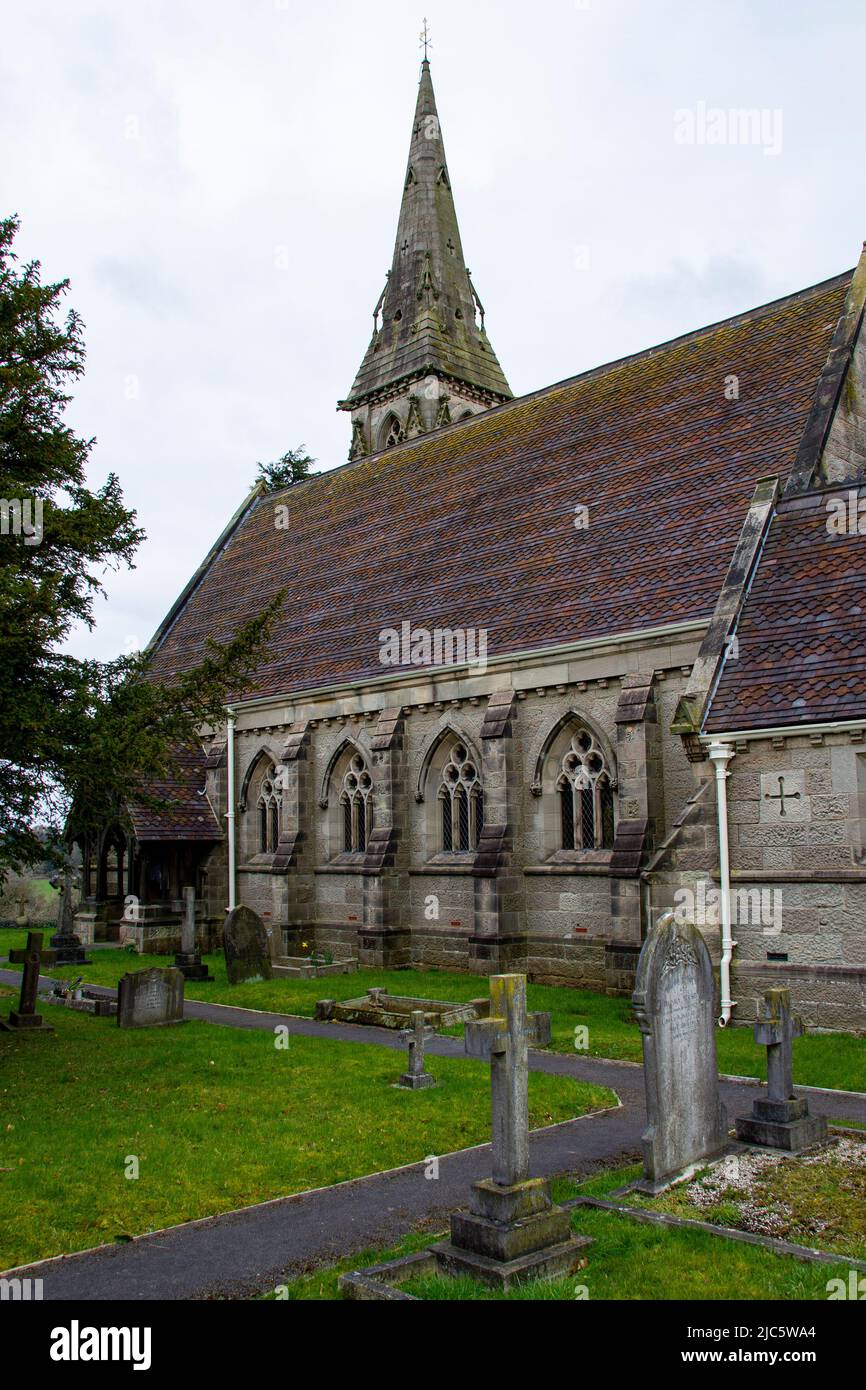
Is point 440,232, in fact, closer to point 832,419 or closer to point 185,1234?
point 832,419

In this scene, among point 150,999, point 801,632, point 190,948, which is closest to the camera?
point 801,632

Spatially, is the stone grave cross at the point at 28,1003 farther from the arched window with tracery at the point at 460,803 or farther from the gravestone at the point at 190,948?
the arched window with tracery at the point at 460,803

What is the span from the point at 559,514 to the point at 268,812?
10082 millimetres

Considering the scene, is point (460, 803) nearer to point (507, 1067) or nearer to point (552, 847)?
point (552, 847)

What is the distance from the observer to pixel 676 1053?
8016 mm

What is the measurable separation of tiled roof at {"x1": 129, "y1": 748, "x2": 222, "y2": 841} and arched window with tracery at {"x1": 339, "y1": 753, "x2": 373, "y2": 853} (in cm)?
381

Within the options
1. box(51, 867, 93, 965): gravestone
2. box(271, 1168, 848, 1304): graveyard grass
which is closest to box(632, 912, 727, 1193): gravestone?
box(271, 1168, 848, 1304): graveyard grass

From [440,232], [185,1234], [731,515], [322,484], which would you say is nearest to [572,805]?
[731,515]

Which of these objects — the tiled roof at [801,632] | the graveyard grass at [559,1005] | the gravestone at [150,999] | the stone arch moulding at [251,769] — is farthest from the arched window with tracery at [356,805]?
the tiled roof at [801,632]

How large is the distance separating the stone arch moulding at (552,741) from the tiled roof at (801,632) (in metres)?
3.72

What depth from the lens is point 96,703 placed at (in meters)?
12.2

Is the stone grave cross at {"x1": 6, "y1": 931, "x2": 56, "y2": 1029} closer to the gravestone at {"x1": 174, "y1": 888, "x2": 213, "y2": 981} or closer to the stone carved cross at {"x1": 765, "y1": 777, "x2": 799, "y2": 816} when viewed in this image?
the gravestone at {"x1": 174, "y1": 888, "x2": 213, "y2": 981}

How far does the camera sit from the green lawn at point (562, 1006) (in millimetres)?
11359

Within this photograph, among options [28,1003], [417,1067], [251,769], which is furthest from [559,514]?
[28,1003]
